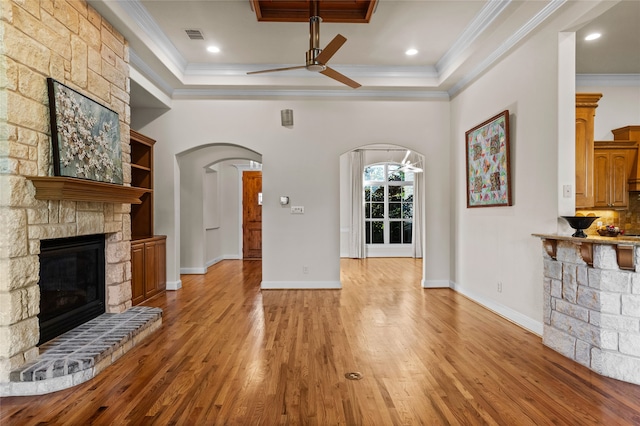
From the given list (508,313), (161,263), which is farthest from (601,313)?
(161,263)

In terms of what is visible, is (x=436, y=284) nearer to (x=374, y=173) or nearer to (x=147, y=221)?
(x=147, y=221)

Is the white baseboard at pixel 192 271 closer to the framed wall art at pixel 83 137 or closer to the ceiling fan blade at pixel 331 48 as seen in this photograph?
the framed wall art at pixel 83 137

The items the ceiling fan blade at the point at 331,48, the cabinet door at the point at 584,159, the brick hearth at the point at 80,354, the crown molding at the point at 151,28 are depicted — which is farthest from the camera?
the cabinet door at the point at 584,159

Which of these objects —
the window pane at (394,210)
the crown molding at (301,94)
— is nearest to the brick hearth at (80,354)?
the crown molding at (301,94)

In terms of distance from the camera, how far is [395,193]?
10211mm

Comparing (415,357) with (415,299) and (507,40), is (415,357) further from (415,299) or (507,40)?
(507,40)

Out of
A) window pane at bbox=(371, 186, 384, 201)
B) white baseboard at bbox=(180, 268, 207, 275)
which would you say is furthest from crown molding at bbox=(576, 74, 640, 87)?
white baseboard at bbox=(180, 268, 207, 275)

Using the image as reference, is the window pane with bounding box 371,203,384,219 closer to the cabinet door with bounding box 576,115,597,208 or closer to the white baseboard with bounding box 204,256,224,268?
the white baseboard with bounding box 204,256,224,268

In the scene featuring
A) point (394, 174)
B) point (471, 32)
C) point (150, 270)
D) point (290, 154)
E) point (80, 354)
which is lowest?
point (80, 354)

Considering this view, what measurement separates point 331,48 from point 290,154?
2628mm

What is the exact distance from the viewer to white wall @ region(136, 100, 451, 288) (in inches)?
226

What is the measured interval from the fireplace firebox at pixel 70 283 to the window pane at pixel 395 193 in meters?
7.82

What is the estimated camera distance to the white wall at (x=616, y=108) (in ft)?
16.8

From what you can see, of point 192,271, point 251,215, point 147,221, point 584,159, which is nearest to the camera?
point 584,159
